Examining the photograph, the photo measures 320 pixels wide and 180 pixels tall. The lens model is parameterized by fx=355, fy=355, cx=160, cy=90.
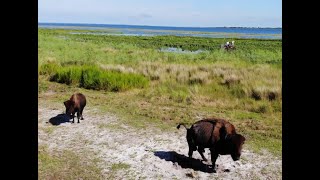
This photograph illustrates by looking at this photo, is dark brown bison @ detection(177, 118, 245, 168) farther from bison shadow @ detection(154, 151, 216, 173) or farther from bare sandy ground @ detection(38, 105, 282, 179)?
bare sandy ground @ detection(38, 105, 282, 179)

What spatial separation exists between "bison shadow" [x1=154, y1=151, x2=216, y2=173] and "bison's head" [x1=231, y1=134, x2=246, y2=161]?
1.00 metres

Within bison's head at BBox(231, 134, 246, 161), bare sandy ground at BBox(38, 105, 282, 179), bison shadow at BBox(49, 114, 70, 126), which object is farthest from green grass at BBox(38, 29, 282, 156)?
bison's head at BBox(231, 134, 246, 161)

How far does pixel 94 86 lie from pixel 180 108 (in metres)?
4.98

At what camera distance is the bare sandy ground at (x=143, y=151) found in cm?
668

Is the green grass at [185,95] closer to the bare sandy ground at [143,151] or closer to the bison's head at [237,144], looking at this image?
the bare sandy ground at [143,151]

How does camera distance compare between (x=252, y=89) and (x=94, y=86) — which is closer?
(x=252, y=89)

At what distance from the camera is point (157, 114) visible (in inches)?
436

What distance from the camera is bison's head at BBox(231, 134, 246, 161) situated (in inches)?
225

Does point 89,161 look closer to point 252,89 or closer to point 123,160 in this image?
point 123,160

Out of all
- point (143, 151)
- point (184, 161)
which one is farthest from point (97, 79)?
point (184, 161)

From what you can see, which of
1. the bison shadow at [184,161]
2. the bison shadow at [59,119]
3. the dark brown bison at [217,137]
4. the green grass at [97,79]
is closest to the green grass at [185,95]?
the green grass at [97,79]

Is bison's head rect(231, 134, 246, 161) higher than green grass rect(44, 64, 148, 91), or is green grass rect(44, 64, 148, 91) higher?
green grass rect(44, 64, 148, 91)
